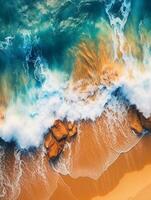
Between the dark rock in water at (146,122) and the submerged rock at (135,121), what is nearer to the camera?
the dark rock in water at (146,122)

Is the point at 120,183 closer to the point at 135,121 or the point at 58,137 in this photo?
the point at 135,121

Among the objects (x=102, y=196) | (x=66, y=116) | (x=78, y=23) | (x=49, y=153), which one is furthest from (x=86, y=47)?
(x=102, y=196)

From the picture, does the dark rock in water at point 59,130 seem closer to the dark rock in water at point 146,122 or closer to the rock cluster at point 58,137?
the rock cluster at point 58,137

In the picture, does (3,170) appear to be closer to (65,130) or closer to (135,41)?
(65,130)

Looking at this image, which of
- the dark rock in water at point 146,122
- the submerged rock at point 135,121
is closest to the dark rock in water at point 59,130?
the submerged rock at point 135,121

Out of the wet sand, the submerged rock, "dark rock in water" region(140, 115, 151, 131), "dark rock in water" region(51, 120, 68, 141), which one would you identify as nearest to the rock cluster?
"dark rock in water" region(51, 120, 68, 141)

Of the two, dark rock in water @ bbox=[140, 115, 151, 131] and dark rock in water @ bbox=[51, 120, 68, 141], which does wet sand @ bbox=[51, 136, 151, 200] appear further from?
dark rock in water @ bbox=[51, 120, 68, 141]
